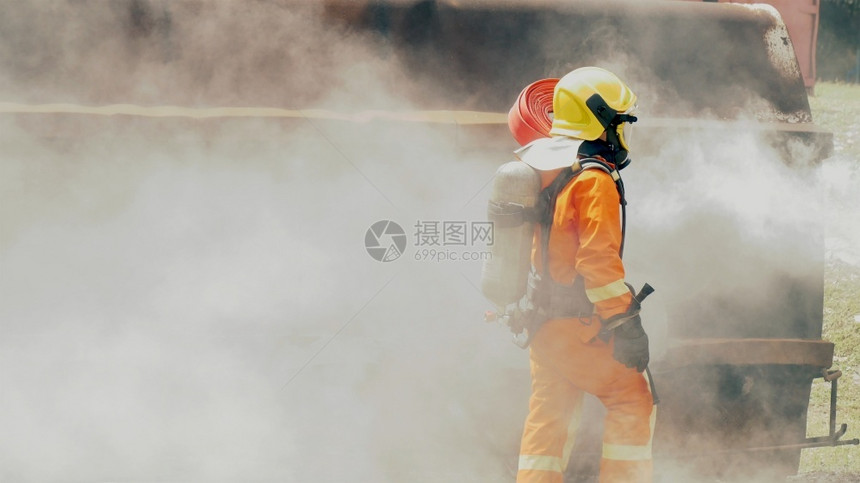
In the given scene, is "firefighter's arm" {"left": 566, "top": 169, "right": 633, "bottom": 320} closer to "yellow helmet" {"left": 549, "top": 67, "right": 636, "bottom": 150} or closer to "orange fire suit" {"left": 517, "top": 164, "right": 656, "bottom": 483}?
"orange fire suit" {"left": 517, "top": 164, "right": 656, "bottom": 483}

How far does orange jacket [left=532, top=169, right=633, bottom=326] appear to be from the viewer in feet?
8.96

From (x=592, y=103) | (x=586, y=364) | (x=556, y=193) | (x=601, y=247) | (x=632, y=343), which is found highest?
(x=592, y=103)

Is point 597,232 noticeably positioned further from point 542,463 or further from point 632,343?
point 542,463

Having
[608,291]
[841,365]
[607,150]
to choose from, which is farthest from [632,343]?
[841,365]

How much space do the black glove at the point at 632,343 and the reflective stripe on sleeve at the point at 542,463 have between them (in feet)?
1.28

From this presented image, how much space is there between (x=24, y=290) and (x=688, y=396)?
2334 millimetres

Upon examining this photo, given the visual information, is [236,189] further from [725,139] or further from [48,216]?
[725,139]

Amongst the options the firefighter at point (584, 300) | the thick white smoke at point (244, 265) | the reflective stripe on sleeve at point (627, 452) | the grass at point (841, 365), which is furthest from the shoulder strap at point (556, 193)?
the grass at point (841, 365)

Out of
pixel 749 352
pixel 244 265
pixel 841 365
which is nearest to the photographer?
pixel 244 265

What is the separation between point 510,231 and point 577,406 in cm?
60

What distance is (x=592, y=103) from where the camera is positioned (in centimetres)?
283

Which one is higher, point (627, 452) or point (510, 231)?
point (510, 231)

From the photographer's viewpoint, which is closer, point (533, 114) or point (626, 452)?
point (626, 452)

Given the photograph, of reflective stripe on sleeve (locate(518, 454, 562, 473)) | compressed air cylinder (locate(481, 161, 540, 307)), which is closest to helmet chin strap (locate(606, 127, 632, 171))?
compressed air cylinder (locate(481, 161, 540, 307))
